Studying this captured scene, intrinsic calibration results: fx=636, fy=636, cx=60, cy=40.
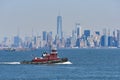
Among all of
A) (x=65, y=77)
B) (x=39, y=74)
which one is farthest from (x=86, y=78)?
(x=39, y=74)

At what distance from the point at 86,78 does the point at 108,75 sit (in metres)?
7.80

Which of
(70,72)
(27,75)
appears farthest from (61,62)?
(27,75)

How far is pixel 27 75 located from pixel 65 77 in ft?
25.9

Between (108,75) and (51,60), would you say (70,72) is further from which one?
(51,60)

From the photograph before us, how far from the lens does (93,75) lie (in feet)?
382

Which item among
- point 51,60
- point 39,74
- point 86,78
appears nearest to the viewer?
point 86,78

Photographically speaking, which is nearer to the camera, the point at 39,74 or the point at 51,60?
the point at 39,74

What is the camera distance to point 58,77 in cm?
11138

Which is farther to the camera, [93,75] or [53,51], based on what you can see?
[53,51]

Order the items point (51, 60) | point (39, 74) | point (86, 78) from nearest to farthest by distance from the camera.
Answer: point (86, 78) < point (39, 74) < point (51, 60)

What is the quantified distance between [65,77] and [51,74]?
319 inches

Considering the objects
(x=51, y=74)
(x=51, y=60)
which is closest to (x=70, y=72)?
(x=51, y=74)

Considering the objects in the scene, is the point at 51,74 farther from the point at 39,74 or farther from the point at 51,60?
the point at 51,60

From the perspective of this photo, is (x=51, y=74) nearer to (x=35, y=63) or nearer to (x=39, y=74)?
(x=39, y=74)
